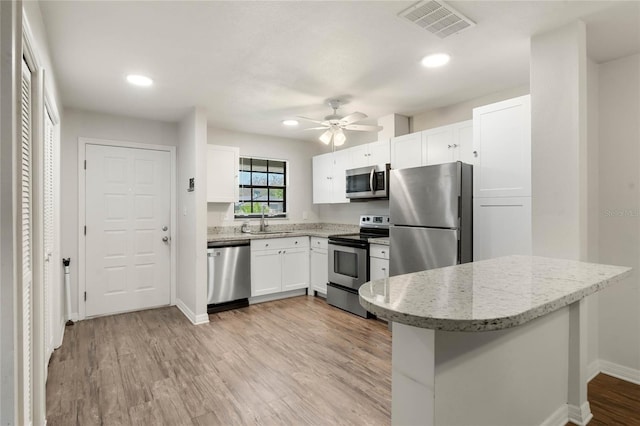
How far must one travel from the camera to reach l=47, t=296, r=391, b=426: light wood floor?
2.11m

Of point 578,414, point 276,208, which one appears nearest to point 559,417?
point 578,414

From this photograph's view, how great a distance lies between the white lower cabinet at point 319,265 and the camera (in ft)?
15.2

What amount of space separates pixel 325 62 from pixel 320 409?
7.89 ft

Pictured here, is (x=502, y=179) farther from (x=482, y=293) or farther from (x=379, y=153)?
(x=482, y=293)

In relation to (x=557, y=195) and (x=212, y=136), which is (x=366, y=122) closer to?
(x=212, y=136)

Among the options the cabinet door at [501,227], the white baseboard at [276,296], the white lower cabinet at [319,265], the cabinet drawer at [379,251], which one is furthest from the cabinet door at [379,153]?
the white baseboard at [276,296]

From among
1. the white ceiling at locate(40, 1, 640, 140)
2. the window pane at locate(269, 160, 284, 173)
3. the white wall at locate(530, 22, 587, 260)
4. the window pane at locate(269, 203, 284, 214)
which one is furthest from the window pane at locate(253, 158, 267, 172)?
the white wall at locate(530, 22, 587, 260)

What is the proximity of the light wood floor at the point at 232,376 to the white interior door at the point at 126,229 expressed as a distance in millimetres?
443

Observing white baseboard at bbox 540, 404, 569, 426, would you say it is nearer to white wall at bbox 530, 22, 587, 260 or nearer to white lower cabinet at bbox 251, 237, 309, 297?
white wall at bbox 530, 22, 587, 260

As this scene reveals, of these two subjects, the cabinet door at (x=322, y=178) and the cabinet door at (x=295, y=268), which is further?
the cabinet door at (x=322, y=178)

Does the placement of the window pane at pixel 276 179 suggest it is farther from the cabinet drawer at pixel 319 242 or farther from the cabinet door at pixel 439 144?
the cabinet door at pixel 439 144

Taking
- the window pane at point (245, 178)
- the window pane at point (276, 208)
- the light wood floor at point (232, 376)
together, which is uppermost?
the window pane at point (245, 178)

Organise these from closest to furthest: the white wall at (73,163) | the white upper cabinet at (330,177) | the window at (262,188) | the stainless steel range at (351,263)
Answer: the white wall at (73,163)
the stainless steel range at (351,263)
the white upper cabinet at (330,177)
the window at (262,188)

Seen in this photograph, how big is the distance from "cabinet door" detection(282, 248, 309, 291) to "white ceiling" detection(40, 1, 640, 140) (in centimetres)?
206
